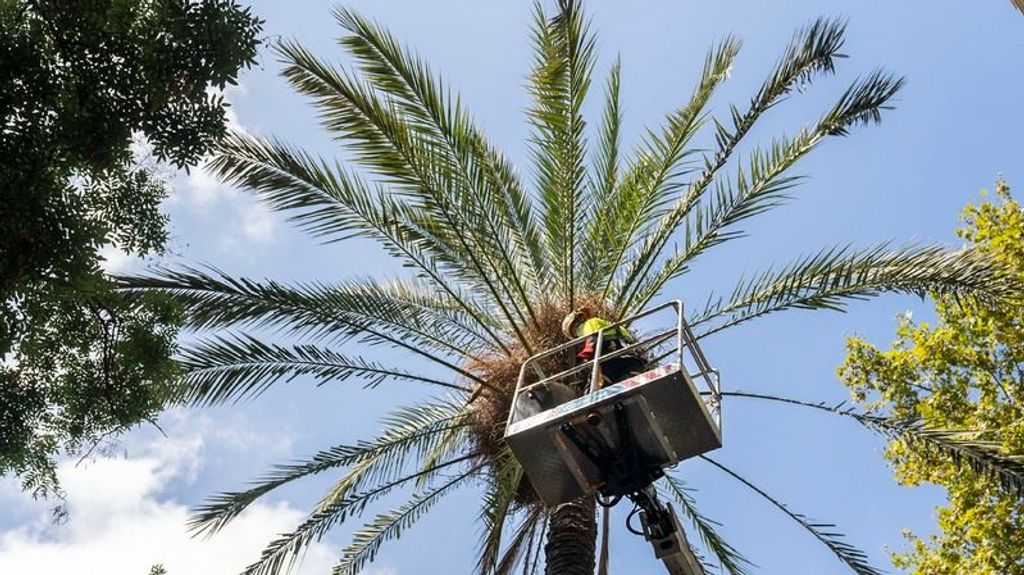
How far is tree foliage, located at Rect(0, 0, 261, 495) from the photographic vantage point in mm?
4836

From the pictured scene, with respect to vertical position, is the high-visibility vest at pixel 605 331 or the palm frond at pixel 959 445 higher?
the high-visibility vest at pixel 605 331

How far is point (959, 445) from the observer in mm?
9016

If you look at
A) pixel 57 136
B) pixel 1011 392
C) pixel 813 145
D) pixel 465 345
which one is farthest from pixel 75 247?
pixel 1011 392

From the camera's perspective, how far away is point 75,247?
493cm

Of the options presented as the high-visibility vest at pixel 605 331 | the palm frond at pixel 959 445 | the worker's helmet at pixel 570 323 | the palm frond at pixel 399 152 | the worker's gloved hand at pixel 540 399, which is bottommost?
the palm frond at pixel 959 445

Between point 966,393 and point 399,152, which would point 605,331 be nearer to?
point 399,152

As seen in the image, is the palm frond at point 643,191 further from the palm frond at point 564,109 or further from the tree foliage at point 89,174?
the tree foliage at point 89,174

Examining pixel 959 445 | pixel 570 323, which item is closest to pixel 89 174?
pixel 570 323

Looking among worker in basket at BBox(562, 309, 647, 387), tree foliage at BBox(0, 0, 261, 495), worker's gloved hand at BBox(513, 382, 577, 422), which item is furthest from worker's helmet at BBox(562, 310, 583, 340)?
tree foliage at BBox(0, 0, 261, 495)

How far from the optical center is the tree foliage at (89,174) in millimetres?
4836

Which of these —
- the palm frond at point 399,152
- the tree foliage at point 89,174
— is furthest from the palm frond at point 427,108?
the tree foliage at point 89,174

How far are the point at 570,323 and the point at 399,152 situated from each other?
229 centimetres

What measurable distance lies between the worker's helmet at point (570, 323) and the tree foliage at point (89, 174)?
437 cm

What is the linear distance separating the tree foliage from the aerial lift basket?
109 inches
